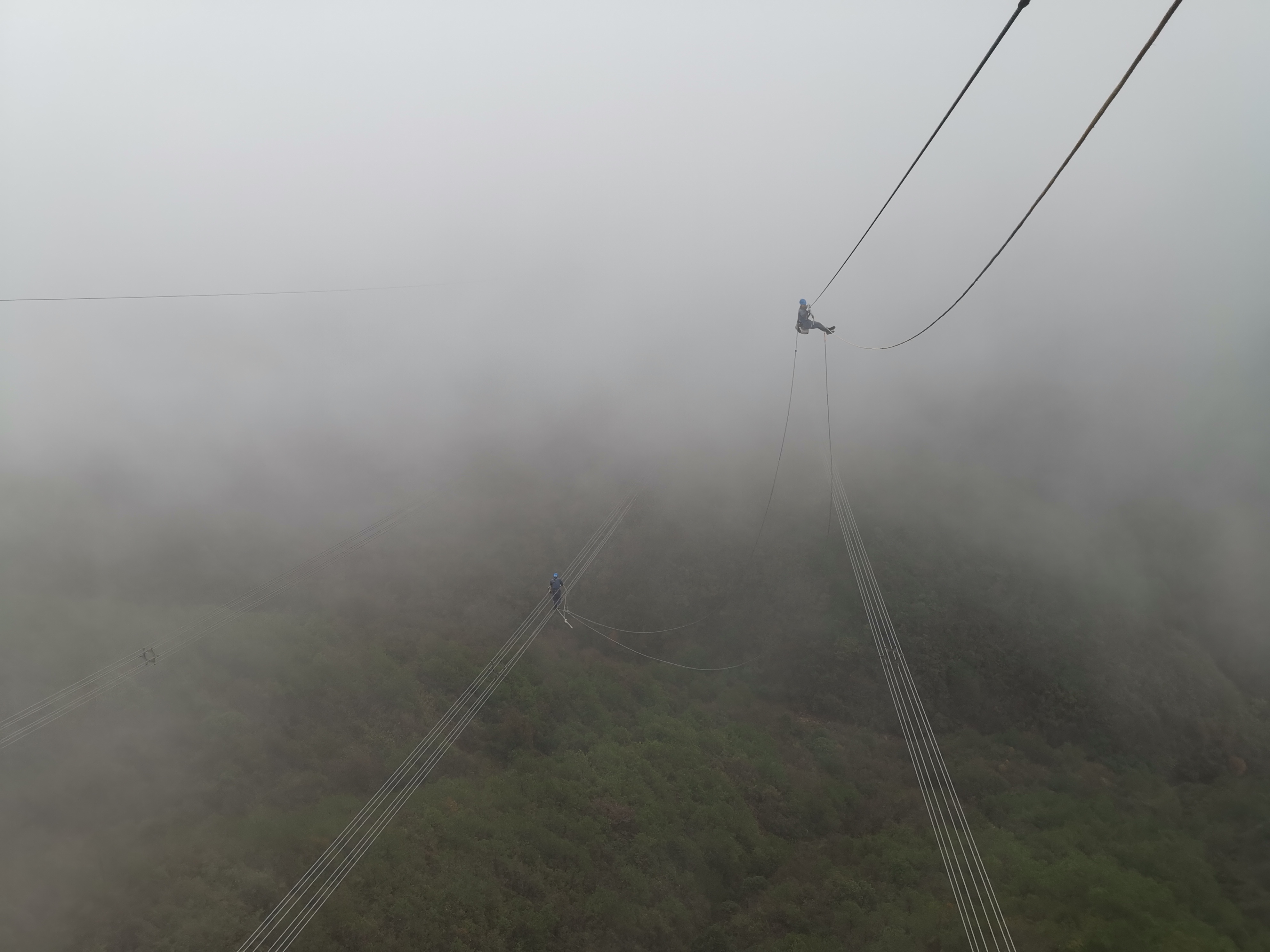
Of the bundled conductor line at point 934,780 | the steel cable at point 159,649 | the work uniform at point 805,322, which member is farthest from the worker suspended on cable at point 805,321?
the steel cable at point 159,649

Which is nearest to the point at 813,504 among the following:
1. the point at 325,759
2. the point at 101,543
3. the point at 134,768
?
the point at 325,759

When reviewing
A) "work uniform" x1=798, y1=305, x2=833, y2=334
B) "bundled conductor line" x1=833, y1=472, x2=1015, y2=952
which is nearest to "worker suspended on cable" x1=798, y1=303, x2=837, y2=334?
"work uniform" x1=798, y1=305, x2=833, y2=334

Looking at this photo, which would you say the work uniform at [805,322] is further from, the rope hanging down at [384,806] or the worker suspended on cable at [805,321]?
the rope hanging down at [384,806]

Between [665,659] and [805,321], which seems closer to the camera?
[805,321]

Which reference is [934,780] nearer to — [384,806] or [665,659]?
[665,659]

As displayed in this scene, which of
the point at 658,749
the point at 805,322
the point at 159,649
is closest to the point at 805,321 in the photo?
the point at 805,322

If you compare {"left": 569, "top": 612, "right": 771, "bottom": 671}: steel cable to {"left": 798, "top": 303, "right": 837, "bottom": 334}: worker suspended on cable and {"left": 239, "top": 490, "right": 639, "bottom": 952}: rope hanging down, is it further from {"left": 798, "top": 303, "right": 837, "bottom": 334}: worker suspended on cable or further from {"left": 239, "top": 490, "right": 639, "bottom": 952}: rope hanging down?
{"left": 798, "top": 303, "right": 837, "bottom": 334}: worker suspended on cable
